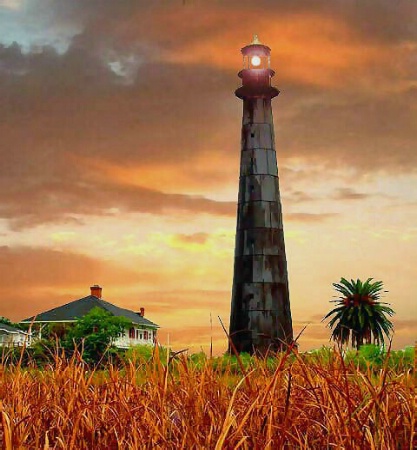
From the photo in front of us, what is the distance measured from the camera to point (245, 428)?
5410mm

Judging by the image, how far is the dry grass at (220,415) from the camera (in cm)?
477

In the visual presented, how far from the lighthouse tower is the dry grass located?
19076mm

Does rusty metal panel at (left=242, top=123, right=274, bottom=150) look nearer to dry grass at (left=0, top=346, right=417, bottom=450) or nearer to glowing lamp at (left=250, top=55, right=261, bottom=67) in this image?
glowing lamp at (left=250, top=55, right=261, bottom=67)

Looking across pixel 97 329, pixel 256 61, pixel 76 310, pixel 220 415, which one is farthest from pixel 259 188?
pixel 76 310

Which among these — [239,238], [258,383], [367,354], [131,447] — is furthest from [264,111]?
[131,447]

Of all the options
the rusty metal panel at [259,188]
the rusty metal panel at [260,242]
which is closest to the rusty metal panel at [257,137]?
the rusty metal panel at [259,188]

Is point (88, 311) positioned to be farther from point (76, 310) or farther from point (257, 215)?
point (257, 215)

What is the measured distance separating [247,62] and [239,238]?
685cm

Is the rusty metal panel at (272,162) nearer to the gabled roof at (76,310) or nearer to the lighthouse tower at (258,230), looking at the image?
the lighthouse tower at (258,230)

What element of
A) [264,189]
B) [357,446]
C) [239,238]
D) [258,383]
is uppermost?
[264,189]

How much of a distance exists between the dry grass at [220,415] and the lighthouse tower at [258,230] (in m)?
19.1

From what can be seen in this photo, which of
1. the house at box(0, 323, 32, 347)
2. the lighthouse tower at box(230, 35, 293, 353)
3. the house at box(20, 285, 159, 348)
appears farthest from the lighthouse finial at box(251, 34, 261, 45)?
the house at box(20, 285, 159, 348)

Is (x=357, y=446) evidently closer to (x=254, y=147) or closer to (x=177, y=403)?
(x=177, y=403)

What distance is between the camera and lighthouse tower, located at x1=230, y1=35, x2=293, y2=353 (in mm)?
26688
